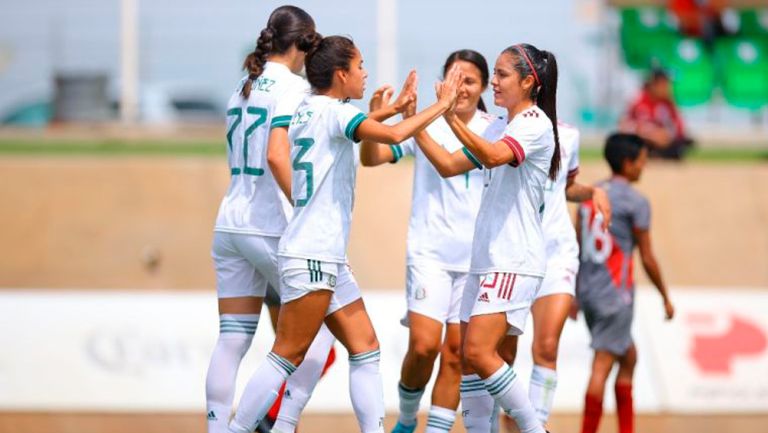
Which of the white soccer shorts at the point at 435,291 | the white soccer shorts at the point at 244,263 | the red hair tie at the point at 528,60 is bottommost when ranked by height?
the white soccer shorts at the point at 435,291

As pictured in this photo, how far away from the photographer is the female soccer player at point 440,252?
755cm

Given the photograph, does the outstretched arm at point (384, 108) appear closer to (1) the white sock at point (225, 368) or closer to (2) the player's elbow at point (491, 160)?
(2) the player's elbow at point (491, 160)

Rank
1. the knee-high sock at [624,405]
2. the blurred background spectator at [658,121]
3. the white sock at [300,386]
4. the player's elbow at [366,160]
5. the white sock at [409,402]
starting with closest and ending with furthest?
the white sock at [300,386]
the player's elbow at [366,160]
the white sock at [409,402]
the knee-high sock at [624,405]
the blurred background spectator at [658,121]

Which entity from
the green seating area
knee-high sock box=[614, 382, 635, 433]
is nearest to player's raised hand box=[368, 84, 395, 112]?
knee-high sock box=[614, 382, 635, 433]

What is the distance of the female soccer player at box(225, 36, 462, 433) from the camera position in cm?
660

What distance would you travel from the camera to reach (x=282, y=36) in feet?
23.3

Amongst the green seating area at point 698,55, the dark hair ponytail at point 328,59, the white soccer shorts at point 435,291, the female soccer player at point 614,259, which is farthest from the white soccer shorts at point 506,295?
the green seating area at point 698,55

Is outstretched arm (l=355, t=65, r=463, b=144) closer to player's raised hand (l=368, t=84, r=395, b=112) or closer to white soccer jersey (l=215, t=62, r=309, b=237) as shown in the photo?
player's raised hand (l=368, t=84, r=395, b=112)

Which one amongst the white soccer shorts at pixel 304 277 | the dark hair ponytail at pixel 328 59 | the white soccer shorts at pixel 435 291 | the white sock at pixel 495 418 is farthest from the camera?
the white soccer shorts at pixel 435 291

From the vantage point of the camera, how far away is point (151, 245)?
1246cm

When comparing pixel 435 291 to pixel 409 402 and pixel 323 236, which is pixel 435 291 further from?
pixel 323 236

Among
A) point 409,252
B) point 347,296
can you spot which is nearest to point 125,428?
point 409,252

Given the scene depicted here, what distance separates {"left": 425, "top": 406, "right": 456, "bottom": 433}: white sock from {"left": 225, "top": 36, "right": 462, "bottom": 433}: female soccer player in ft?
2.28

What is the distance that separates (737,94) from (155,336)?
1044 centimetres
